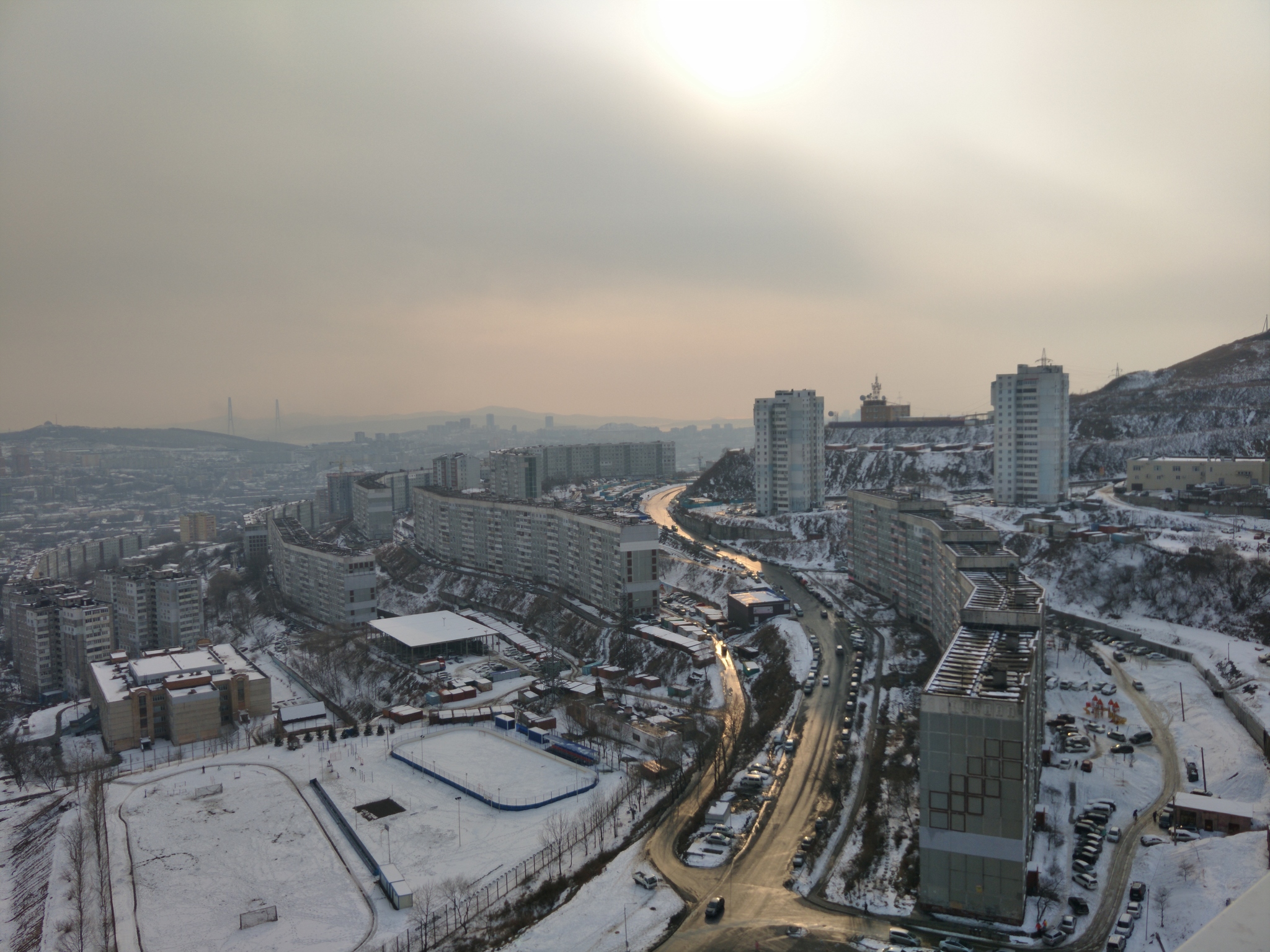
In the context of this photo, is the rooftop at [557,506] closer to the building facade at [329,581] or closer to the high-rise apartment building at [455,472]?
the building facade at [329,581]

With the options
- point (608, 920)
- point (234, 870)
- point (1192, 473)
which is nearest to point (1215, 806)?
point (608, 920)

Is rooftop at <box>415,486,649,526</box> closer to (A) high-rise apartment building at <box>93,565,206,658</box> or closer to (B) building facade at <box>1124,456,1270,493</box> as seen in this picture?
(A) high-rise apartment building at <box>93,565,206,658</box>

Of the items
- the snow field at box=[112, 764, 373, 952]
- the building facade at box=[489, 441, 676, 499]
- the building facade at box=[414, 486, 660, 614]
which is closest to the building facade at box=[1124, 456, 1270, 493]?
the building facade at box=[414, 486, 660, 614]

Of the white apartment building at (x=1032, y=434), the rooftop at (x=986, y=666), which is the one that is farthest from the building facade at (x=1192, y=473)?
Answer: the rooftop at (x=986, y=666)

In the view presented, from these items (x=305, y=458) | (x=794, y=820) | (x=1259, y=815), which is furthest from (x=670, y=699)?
(x=305, y=458)

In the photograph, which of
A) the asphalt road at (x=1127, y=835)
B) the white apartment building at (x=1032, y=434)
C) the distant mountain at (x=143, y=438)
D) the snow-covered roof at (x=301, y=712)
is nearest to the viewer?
the asphalt road at (x=1127, y=835)

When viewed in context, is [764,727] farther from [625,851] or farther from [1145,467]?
[1145,467]
